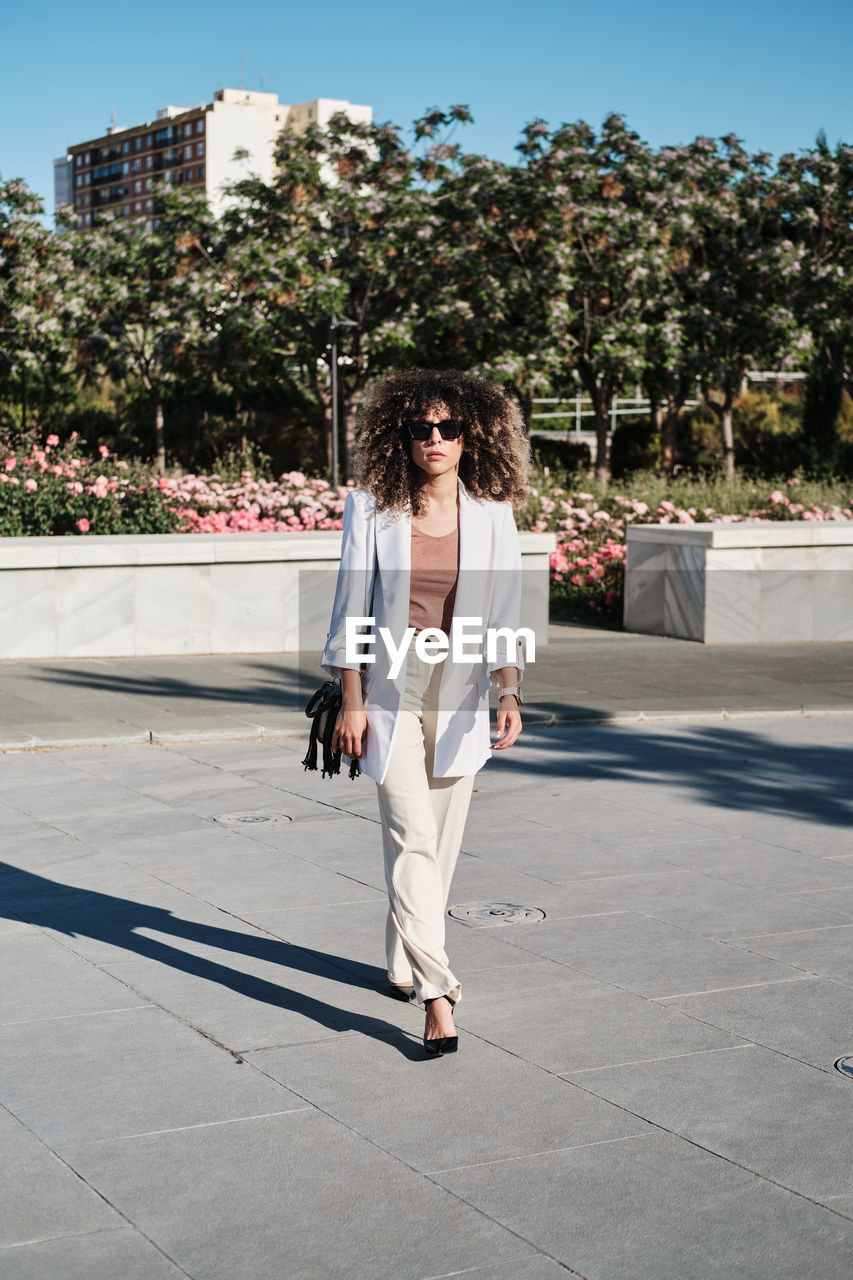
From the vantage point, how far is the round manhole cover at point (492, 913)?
224 inches

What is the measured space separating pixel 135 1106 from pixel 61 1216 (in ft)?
2.07

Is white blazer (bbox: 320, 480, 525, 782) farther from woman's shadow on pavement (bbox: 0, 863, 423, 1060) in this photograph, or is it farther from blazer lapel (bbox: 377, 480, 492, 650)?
woman's shadow on pavement (bbox: 0, 863, 423, 1060)

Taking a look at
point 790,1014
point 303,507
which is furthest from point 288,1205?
point 303,507

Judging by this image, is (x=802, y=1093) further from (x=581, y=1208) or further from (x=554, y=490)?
(x=554, y=490)

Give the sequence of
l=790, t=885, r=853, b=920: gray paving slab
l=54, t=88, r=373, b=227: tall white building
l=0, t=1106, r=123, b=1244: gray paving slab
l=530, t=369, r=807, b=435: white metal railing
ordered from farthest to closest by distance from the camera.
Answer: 1. l=54, t=88, r=373, b=227: tall white building
2. l=530, t=369, r=807, b=435: white metal railing
3. l=790, t=885, r=853, b=920: gray paving slab
4. l=0, t=1106, r=123, b=1244: gray paving slab

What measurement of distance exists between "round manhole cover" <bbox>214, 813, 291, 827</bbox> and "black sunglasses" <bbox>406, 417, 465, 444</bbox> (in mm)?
3350

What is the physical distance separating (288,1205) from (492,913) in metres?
2.57

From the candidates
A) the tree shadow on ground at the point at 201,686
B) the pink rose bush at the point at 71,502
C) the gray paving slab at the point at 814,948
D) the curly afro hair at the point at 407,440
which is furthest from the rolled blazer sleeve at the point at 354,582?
the pink rose bush at the point at 71,502

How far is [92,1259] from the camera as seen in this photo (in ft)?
9.96

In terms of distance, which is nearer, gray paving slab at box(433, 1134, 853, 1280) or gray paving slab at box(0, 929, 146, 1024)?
gray paving slab at box(433, 1134, 853, 1280)

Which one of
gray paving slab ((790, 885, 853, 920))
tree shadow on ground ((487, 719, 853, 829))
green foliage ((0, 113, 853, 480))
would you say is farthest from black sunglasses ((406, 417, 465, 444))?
green foliage ((0, 113, 853, 480))

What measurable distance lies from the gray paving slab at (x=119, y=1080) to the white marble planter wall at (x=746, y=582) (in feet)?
37.9

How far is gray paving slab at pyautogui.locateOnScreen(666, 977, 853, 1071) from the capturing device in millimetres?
4395

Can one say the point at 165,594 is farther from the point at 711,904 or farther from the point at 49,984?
the point at 49,984
